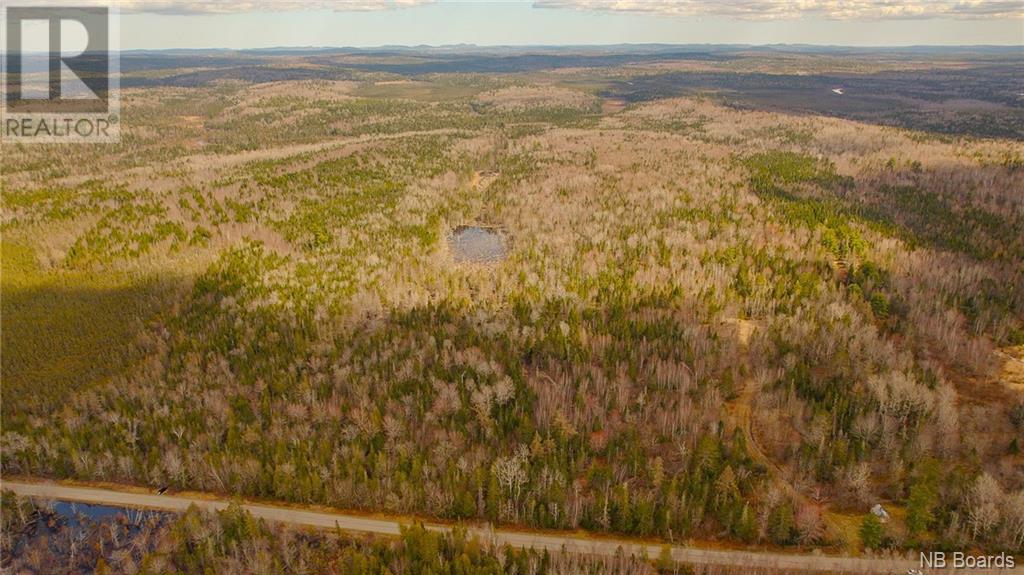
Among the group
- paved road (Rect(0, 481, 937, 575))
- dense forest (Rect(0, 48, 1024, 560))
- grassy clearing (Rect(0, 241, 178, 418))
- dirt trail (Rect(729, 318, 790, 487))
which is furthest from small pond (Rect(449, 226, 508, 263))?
paved road (Rect(0, 481, 937, 575))

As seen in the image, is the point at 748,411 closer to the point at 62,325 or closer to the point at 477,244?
the point at 477,244

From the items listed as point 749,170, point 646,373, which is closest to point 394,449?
point 646,373

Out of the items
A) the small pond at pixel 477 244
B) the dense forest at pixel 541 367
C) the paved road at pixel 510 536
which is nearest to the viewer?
the paved road at pixel 510 536

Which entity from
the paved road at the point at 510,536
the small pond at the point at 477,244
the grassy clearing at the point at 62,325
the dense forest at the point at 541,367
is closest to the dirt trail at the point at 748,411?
the dense forest at the point at 541,367

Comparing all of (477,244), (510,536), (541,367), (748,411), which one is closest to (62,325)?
(541,367)

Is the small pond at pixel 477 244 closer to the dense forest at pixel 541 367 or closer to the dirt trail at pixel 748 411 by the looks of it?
the dense forest at pixel 541 367
